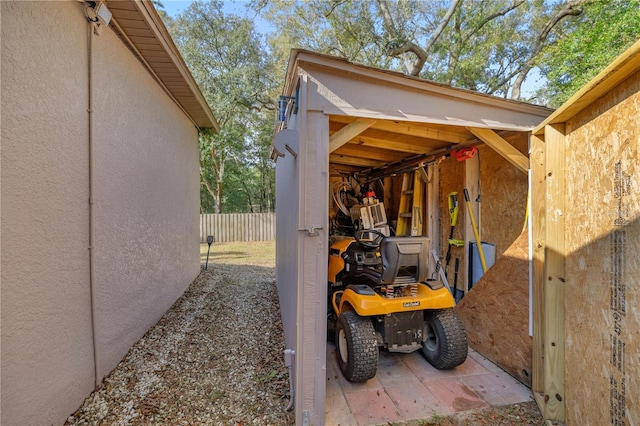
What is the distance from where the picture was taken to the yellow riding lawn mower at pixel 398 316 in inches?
91.5

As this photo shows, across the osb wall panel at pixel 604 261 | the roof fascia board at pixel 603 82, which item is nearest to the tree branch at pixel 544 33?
the roof fascia board at pixel 603 82

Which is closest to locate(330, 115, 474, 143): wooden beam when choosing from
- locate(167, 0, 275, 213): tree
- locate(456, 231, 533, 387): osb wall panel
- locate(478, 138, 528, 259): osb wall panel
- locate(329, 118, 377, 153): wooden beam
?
locate(329, 118, 377, 153): wooden beam

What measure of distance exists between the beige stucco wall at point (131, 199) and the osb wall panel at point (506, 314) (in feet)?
12.0

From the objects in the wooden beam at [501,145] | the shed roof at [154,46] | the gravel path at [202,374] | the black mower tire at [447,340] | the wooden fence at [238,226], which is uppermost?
the shed roof at [154,46]

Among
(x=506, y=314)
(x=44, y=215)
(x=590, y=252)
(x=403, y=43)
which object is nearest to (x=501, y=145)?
(x=590, y=252)

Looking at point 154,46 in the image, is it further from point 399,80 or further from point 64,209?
point 399,80

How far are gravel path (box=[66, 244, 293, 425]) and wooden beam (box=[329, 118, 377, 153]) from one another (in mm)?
2086

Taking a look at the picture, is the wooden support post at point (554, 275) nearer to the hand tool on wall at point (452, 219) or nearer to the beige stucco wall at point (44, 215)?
the hand tool on wall at point (452, 219)

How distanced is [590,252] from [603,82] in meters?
1.04

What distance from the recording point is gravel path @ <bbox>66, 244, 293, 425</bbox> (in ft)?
6.86

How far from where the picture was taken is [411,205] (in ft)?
16.1

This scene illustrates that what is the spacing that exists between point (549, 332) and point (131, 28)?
471cm

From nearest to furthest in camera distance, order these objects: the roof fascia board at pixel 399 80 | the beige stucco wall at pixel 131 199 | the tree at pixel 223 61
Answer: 1. the roof fascia board at pixel 399 80
2. the beige stucco wall at pixel 131 199
3. the tree at pixel 223 61

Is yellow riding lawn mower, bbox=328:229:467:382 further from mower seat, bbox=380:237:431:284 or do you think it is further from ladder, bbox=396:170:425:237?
ladder, bbox=396:170:425:237
